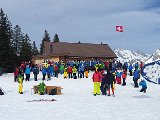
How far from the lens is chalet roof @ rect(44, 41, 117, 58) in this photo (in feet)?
202

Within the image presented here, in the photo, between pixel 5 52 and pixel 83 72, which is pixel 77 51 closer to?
pixel 5 52

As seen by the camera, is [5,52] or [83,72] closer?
[83,72]

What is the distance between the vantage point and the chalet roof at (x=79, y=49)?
202ft

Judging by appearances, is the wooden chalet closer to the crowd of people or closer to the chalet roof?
the chalet roof

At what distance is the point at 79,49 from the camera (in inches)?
2542

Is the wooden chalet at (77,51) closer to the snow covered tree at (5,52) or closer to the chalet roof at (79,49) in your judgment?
the chalet roof at (79,49)

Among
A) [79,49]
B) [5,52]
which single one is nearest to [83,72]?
[5,52]

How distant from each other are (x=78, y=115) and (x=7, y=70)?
140 ft

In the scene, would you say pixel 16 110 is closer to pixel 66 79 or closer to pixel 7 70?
pixel 66 79

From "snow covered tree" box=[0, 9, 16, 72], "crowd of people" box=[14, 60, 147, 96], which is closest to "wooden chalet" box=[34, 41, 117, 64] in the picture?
"snow covered tree" box=[0, 9, 16, 72]

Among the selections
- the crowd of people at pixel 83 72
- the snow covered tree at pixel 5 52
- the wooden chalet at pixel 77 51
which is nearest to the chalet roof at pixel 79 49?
the wooden chalet at pixel 77 51

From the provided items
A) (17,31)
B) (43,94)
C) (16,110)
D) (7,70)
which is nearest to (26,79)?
(43,94)

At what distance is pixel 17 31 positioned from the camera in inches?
3472

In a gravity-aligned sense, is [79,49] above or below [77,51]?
above
